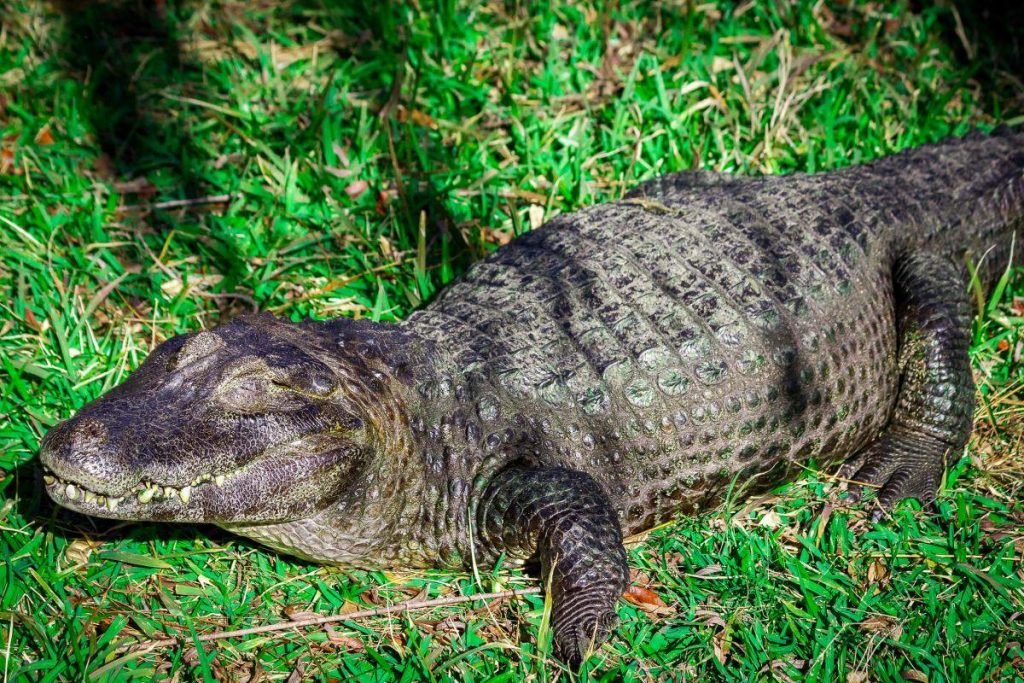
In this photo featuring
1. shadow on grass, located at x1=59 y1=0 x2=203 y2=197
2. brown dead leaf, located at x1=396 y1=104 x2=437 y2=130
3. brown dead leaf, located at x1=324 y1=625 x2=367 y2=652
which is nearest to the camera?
brown dead leaf, located at x1=324 y1=625 x2=367 y2=652

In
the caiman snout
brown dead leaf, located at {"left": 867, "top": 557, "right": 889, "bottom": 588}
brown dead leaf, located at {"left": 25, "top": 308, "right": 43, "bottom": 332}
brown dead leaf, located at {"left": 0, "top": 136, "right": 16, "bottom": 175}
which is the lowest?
brown dead leaf, located at {"left": 867, "top": 557, "right": 889, "bottom": 588}

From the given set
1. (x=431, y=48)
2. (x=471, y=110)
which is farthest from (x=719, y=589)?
(x=431, y=48)

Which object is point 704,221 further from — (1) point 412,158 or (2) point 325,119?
(2) point 325,119

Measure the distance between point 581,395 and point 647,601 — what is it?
0.74 m

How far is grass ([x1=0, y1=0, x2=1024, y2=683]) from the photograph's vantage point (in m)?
3.31

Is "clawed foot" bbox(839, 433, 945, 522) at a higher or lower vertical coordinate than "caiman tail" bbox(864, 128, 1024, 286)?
lower

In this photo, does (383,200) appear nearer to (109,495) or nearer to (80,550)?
(80,550)

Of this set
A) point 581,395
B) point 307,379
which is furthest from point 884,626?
point 307,379

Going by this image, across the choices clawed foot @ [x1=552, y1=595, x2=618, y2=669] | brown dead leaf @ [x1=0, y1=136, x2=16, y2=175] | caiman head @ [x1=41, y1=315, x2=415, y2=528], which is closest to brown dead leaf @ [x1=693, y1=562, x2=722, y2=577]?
clawed foot @ [x1=552, y1=595, x2=618, y2=669]

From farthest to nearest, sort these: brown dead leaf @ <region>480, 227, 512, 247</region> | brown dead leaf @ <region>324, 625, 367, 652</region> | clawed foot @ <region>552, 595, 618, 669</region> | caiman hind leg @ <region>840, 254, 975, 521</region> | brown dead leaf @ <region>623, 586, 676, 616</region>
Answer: brown dead leaf @ <region>480, 227, 512, 247</region>, caiman hind leg @ <region>840, 254, 975, 521</region>, brown dead leaf @ <region>623, 586, 676, 616</region>, brown dead leaf @ <region>324, 625, 367, 652</region>, clawed foot @ <region>552, 595, 618, 669</region>

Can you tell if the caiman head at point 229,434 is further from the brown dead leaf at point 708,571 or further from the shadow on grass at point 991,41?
the shadow on grass at point 991,41

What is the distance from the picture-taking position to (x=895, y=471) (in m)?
3.99

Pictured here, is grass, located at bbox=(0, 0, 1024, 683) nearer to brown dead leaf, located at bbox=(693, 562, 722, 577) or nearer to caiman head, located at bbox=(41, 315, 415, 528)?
brown dead leaf, located at bbox=(693, 562, 722, 577)

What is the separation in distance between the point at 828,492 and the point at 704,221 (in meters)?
1.16
